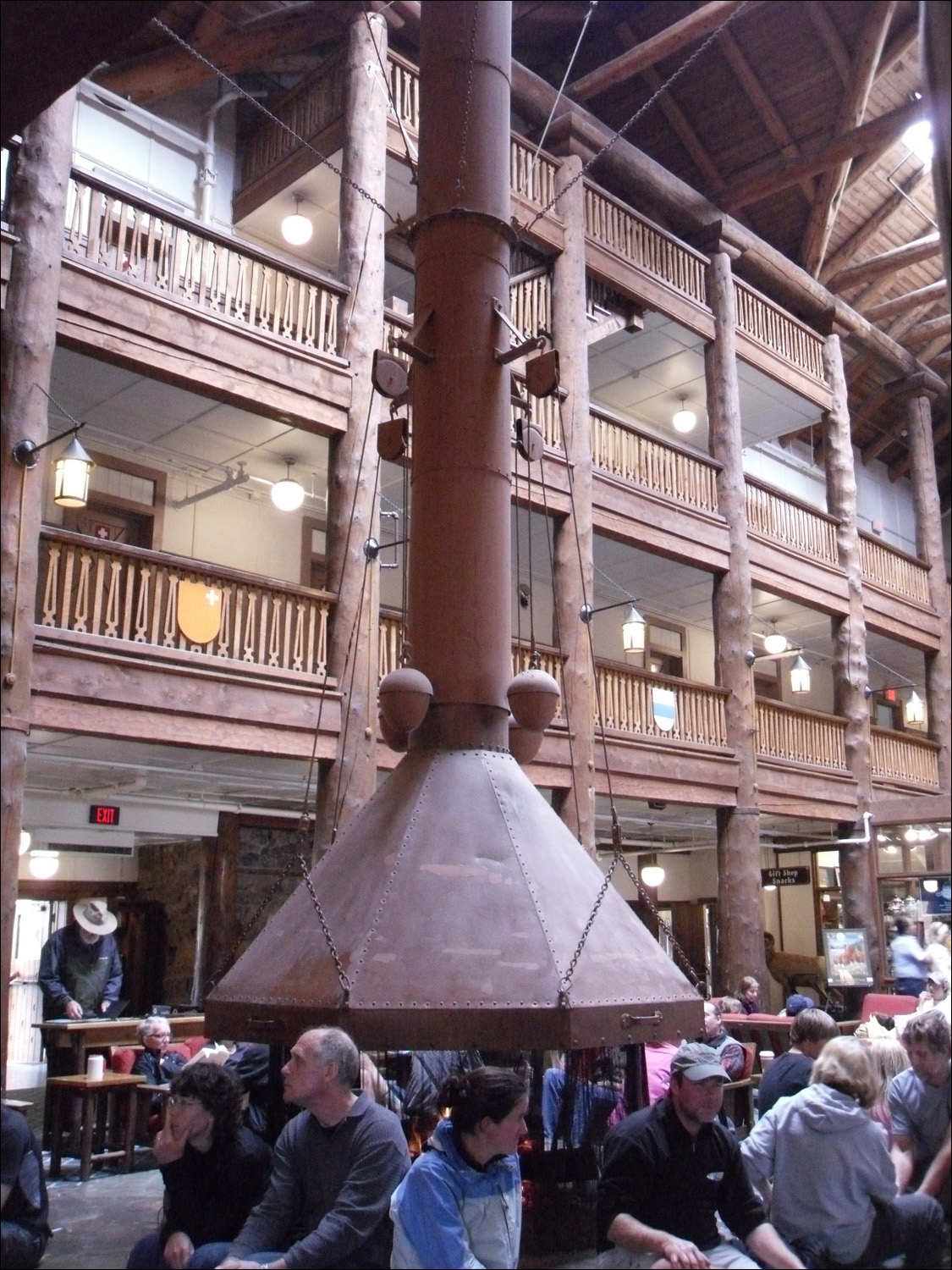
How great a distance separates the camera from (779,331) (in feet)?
57.5

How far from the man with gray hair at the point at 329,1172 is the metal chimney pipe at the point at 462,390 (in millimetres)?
1800

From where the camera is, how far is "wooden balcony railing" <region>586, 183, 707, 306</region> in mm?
14602

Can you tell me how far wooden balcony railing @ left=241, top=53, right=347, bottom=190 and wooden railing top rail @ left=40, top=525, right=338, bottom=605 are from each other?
4758 mm

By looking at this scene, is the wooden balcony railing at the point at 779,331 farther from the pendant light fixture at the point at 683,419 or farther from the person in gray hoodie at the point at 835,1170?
the person in gray hoodie at the point at 835,1170

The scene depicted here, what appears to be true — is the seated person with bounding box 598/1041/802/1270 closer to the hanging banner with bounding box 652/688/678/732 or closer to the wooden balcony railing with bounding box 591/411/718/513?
the hanging banner with bounding box 652/688/678/732

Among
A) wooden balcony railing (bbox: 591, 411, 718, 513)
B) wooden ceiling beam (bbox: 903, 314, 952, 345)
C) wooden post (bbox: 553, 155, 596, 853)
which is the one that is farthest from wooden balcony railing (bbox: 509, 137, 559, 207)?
wooden ceiling beam (bbox: 903, 314, 952, 345)

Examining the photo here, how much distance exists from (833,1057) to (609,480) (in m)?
10.7

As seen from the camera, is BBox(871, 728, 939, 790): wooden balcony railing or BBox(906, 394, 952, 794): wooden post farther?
BBox(906, 394, 952, 794): wooden post

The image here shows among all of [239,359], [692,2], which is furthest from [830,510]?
[239,359]

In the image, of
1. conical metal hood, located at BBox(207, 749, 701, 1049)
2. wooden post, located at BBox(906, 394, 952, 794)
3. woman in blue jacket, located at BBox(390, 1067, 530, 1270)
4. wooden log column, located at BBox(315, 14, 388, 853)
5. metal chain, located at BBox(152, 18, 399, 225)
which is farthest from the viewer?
wooden post, located at BBox(906, 394, 952, 794)

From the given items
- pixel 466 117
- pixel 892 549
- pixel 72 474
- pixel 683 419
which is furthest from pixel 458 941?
pixel 892 549

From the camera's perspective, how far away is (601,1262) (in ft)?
12.2

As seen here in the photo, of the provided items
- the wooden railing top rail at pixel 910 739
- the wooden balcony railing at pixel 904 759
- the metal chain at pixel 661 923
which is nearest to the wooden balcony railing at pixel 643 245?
the wooden railing top rail at pixel 910 739

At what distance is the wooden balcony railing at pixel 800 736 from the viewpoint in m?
15.8
